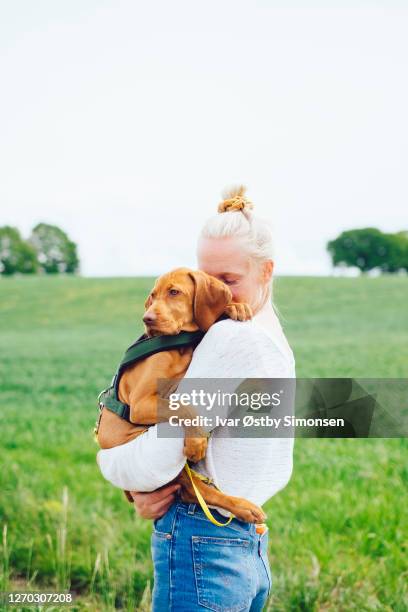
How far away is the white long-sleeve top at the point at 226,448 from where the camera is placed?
2242 mm

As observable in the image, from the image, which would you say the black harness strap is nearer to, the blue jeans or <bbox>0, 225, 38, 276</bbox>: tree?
the blue jeans

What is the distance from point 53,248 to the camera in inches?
3469

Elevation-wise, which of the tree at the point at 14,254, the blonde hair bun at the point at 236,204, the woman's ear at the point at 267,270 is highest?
the blonde hair bun at the point at 236,204

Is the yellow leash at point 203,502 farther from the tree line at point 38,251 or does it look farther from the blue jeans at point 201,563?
the tree line at point 38,251

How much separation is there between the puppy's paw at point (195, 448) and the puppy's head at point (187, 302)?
1.18 ft

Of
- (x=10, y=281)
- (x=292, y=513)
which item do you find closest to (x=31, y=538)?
(x=292, y=513)

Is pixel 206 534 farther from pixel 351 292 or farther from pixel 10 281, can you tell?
pixel 10 281

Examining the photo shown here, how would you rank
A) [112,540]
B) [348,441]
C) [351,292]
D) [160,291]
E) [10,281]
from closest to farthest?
[160,291], [112,540], [348,441], [351,292], [10,281]

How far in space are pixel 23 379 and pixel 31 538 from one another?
1119cm

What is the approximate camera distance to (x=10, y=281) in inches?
1976

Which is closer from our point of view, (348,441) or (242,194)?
(242,194)

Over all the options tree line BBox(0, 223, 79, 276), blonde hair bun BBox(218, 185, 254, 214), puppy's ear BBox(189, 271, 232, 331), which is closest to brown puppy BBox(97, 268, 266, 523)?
puppy's ear BBox(189, 271, 232, 331)

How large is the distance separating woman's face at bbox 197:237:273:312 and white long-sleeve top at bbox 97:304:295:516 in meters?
0.12

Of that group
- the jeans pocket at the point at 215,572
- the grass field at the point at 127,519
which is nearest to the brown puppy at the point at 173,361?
the jeans pocket at the point at 215,572
